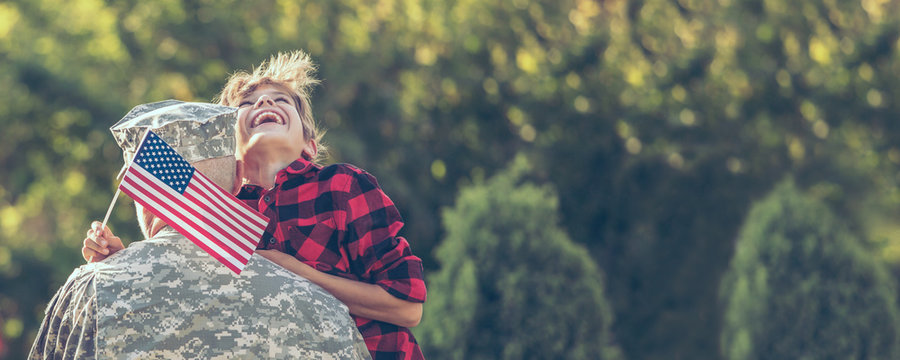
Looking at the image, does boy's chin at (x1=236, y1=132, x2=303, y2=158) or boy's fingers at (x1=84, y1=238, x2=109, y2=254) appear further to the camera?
boy's chin at (x1=236, y1=132, x2=303, y2=158)

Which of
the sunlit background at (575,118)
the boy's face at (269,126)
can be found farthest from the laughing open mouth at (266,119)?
the sunlit background at (575,118)

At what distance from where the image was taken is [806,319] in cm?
836

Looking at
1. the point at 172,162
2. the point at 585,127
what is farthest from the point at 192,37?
the point at 172,162

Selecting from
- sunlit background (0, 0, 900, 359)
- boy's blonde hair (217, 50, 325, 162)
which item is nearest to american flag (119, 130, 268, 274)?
boy's blonde hair (217, 50, 325, 162)

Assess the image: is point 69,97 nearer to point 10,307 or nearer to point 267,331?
point 10,307

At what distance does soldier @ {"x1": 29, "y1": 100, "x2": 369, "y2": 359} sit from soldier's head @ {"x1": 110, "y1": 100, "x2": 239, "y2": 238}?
21 cm

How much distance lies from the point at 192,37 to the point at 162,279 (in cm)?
855

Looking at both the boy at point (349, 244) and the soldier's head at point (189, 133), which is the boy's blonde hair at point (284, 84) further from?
the soldier's head at point (189, 133)

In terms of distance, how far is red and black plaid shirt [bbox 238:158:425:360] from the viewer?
2.64 meters

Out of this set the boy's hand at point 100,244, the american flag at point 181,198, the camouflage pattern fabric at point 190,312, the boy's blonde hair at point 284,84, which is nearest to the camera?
the camouflage pattern fabric at point 190,312

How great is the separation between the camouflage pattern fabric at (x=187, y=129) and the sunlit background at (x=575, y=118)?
23.6ft

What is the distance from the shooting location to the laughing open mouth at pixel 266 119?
2.97 meters

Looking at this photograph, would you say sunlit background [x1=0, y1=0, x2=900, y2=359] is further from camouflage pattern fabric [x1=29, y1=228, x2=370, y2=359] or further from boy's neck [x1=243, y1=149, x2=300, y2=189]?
camouflage pattern fabric [x1=29, y1=228, x2=370, y2=359]

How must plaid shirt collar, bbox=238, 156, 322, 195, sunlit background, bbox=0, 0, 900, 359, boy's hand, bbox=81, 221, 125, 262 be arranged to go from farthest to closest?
sunlit background, bbox=0, 0, 900, 359, plaid shirt collar, bbox=238, 156, 322, 195, boy's hand, bbox=81, 221, 125, 262
